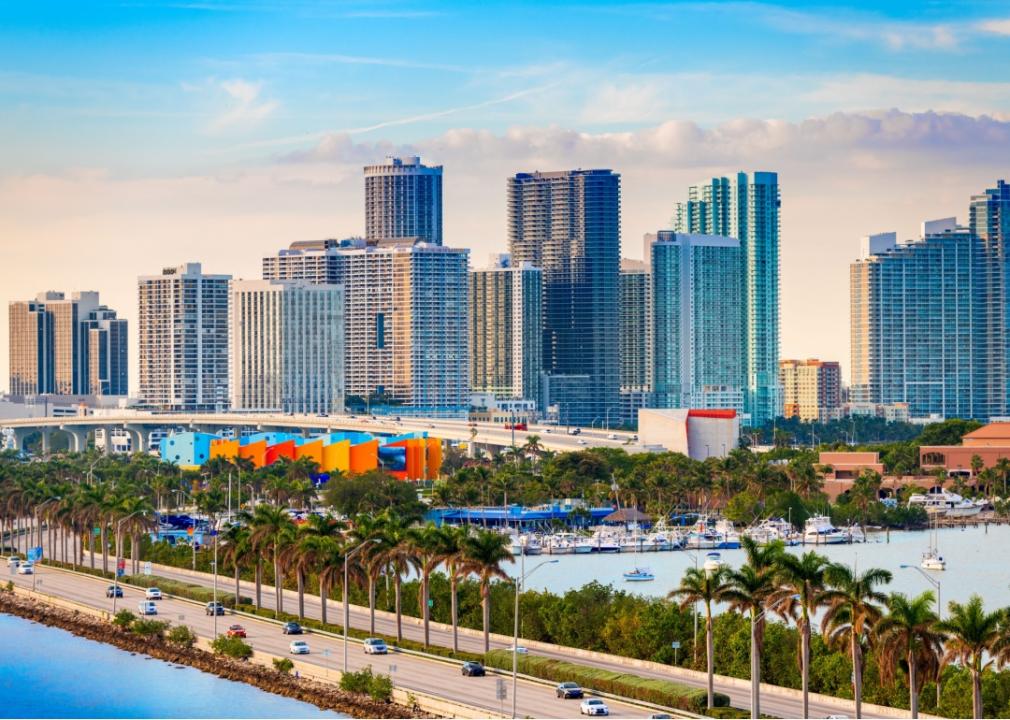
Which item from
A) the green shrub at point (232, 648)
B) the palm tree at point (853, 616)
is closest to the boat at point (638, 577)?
the green shrub at point (232, 648)

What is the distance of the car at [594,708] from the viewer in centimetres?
6431

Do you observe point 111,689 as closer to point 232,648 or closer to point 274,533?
point 232,648

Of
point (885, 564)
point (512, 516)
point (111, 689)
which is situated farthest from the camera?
point (512, 516)

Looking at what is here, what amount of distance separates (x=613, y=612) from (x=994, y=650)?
Result: 2321cm

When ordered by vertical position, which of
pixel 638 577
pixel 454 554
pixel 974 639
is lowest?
pixel 638 577

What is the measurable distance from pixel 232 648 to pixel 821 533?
77451 mm

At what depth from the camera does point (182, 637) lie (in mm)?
84625

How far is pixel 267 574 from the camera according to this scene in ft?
346

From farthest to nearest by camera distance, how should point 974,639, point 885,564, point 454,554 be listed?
1. point 885,564
2. point 454,554
3. point 974,639

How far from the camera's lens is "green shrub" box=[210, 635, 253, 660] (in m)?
79.6

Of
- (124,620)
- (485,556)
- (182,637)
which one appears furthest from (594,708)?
(124,620)

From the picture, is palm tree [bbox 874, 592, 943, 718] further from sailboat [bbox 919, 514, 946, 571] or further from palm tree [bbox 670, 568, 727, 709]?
sailboat [bbox 919, 514, 946, 571]

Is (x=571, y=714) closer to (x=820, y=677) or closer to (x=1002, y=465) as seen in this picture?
(x=820, y=677)

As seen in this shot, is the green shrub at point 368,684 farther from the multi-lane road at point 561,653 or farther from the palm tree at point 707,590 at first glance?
the palm tree at point 707,590
